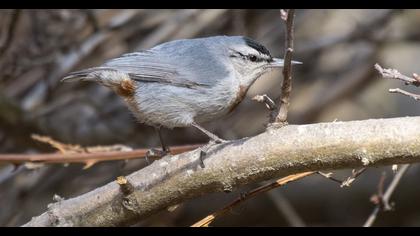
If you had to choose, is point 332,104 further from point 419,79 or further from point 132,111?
point 419,79

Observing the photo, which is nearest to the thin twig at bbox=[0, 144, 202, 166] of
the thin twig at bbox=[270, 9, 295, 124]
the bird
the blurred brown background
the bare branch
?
the bird

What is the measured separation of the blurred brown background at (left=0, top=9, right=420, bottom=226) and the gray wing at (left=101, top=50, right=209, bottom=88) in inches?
42.8

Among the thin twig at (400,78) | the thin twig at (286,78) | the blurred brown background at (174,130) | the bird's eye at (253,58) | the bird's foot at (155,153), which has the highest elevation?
the blurred brown background at (174,130)

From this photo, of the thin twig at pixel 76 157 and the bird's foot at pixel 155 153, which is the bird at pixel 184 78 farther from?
the thin twig at pixel 76 157

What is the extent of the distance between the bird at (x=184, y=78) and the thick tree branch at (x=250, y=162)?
2.14 feet

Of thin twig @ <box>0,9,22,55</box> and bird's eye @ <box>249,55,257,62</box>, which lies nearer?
bird's eye @ <box>249,55,257,62</box>

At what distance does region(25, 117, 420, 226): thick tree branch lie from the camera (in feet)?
6.94

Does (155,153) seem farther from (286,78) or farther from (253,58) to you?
(286,78)

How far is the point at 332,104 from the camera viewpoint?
4969 millimetres

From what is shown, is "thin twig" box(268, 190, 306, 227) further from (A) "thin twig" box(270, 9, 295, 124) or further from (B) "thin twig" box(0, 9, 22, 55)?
(A) "thin twig" box(270, 9, 295, 124)

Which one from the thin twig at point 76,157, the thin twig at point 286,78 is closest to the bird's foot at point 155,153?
the thin twig at point 76,157

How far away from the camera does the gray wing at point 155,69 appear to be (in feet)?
10.4

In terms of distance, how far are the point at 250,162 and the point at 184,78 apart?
3.41 ft

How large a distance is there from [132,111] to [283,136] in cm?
126
